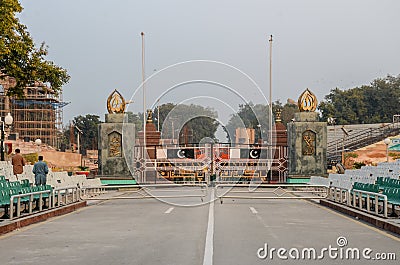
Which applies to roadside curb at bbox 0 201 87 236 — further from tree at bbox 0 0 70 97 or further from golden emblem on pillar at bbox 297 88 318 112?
golden emblem on pillar at bbox 297 88 318 112

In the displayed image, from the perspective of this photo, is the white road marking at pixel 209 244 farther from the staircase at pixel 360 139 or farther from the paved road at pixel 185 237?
the staircase at pixel 360 139

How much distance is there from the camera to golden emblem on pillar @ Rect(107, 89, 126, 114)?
127ft

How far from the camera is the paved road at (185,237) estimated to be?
34.9 ft

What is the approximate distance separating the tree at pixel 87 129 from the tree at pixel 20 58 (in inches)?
2913

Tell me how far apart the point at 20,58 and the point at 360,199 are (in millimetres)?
22361

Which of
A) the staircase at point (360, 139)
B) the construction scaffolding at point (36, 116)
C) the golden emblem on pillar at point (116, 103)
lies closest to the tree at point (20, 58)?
the golden emblem on pillar at point (116, 103)

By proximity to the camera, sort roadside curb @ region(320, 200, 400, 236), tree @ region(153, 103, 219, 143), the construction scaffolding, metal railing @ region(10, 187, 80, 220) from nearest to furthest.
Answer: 1. roadside curb @ region(320, 200, 400, 236)
2. metal railing @ region(10, 187, 80, 220)
3. tree @ region(153, 103, 219, 143)
4. the construction scaffolding

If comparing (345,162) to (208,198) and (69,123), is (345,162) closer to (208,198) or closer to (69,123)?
(208,198)

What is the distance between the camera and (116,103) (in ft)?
127

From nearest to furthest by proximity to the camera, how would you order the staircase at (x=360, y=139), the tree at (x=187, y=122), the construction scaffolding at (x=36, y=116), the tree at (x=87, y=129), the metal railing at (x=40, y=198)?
the metal railing at (x=40, y=198) → the tree at (x=187, y=122) → the construction scaffolding at (x=36, y=116) → the staircase at (x=360, y=139) → the tree at (x=87, y=129)

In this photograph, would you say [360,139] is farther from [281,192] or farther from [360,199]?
[360,199]

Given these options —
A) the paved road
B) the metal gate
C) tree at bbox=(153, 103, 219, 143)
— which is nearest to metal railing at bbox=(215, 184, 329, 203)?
the metal gate

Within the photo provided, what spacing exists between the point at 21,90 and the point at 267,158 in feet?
52.6

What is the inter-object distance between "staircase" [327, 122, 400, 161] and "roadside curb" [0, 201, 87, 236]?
59744mm
